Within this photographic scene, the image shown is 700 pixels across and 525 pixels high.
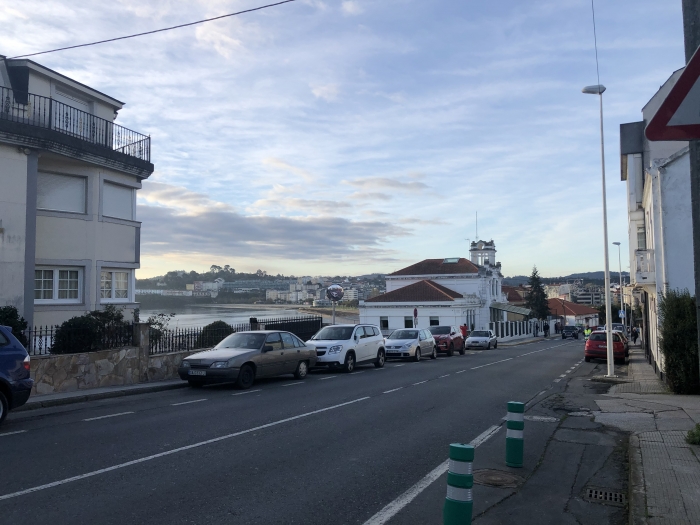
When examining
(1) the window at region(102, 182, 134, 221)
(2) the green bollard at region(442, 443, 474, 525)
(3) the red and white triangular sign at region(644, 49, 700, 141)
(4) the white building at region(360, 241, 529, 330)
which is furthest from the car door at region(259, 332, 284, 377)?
(4) the white building at region(360, 241, 529, 330)

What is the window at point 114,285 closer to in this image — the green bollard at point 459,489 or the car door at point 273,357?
the car door at point 273,357

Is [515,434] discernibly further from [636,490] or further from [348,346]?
[348,346]

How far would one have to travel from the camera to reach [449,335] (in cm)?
3250

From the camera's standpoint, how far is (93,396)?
13141 mm

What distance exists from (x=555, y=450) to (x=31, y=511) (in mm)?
6636

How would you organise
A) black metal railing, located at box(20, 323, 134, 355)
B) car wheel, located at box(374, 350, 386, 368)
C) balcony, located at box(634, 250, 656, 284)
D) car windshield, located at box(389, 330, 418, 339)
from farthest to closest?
car windshield, located at box(389, 330, 418, 339), car wheel, located at box(374, 350, 386, 368), balcony, located at box(634, 250, 656, 284), black metal railing, located at box(20, 323, 134, 355)

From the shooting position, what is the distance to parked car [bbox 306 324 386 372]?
65.9 feet

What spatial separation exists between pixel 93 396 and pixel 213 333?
276 inches

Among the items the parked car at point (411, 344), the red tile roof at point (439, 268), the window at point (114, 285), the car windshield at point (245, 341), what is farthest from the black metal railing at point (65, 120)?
the red tile roof at point (439, 268)

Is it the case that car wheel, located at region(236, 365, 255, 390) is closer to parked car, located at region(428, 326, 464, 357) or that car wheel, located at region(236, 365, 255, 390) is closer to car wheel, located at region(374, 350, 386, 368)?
car wheel, located at region(374, 350, 386, 368)

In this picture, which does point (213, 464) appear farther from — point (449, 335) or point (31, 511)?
point (449, 335)

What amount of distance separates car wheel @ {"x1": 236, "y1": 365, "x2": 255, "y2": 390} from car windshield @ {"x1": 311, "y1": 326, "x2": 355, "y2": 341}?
19.6 ft

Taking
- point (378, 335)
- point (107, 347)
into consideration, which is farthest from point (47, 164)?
point (378, 335)

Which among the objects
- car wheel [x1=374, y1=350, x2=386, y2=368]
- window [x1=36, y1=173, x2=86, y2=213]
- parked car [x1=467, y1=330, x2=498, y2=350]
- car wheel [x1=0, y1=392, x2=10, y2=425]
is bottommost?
parked car [x1=467, y1=330, x2=498, y2=350]
